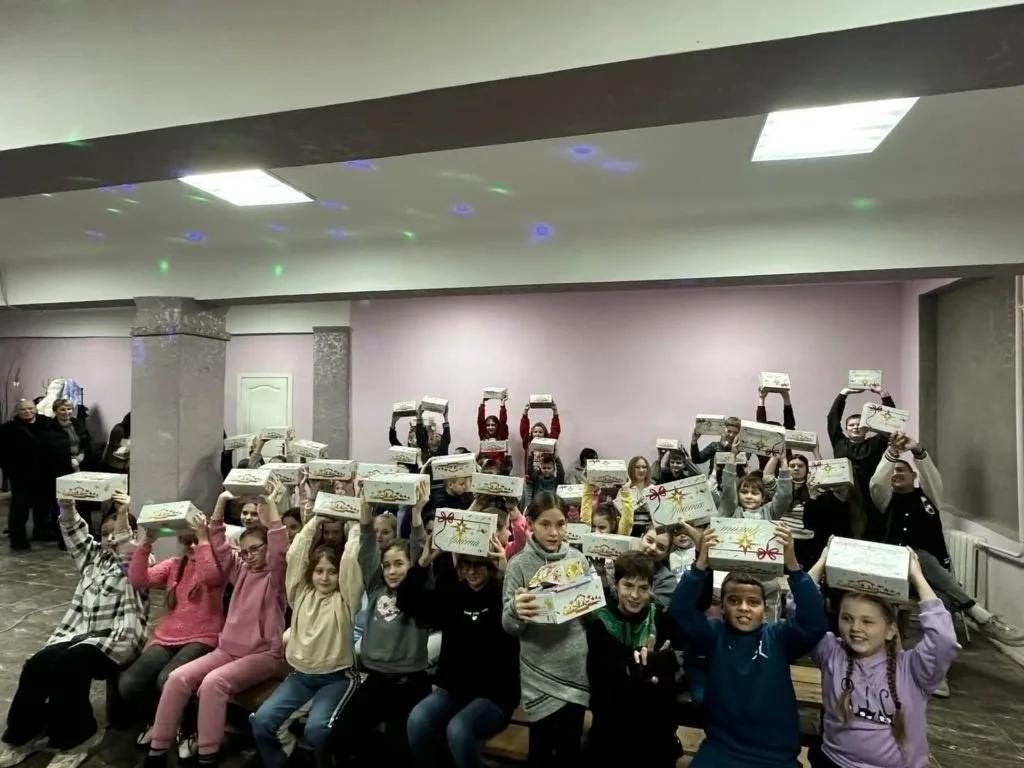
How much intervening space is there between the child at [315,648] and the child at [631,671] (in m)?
0.98

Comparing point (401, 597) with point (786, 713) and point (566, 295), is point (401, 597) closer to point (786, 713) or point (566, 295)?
point (786, 713)

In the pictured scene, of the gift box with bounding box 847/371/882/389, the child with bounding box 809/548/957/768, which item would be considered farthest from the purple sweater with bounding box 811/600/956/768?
the gift box with bounding box 847/371/882/389

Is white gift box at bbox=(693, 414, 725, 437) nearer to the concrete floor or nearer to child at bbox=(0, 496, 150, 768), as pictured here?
the concrete floor

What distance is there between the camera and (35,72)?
6.47 ft

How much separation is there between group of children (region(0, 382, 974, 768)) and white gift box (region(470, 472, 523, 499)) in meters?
0.13

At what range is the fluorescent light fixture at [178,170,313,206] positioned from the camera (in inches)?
140

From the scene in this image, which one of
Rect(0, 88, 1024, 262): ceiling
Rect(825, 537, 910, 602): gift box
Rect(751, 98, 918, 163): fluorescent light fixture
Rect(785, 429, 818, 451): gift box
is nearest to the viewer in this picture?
Rect(825, 537, 910, 602): gift box

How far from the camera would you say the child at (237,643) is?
258 centimetres

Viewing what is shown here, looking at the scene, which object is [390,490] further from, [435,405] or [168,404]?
[168,404]

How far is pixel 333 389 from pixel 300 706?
5.50 metres

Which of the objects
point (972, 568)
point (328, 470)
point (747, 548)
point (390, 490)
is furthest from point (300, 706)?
point (972, 568)

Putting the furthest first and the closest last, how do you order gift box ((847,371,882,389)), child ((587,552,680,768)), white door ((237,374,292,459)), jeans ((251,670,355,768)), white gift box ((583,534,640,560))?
1. white door ((237,374,292,459))
2. gift box ((847,371,882,389))
3. white gift box ((583,534,640,560))
4. jeans ((251,670,355,768))
5. child ((587,552,680,768))

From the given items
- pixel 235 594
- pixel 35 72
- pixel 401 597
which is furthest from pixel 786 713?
pixel 35 72

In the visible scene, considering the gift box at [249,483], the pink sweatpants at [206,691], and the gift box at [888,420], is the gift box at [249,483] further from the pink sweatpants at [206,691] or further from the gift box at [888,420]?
the gift box at [888,420]
